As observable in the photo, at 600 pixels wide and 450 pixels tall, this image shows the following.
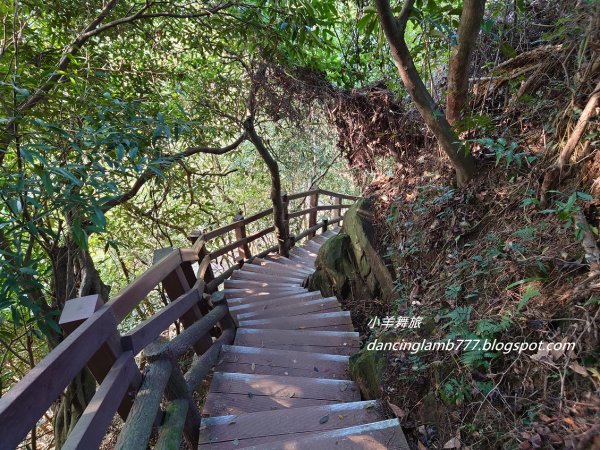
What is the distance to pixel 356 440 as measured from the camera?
76.5 inches

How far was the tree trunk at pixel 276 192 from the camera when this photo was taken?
5941 mm

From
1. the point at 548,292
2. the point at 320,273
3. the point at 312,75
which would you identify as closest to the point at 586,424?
the point at 548,292

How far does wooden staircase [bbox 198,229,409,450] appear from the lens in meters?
2.03

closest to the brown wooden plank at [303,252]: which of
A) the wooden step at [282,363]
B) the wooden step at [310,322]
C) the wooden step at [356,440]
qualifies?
Answer: the wooden step at [310,322]

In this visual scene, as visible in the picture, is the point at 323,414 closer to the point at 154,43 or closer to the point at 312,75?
the point at 154,43

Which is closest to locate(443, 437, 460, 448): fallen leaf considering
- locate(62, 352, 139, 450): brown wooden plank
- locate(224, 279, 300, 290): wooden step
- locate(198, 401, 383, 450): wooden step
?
locate(198, 401, 383, 450): wooden step

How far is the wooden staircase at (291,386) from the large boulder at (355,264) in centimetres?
33

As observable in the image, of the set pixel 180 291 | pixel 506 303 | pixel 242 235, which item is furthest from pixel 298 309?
pixel 506 303

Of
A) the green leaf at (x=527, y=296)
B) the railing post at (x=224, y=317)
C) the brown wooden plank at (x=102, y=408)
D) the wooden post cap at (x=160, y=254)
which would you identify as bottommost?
the railing post at (x=224, y=317)

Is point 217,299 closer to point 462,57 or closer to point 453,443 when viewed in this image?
point 453,443

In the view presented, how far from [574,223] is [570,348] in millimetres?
779

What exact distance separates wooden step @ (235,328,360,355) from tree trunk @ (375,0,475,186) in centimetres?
192

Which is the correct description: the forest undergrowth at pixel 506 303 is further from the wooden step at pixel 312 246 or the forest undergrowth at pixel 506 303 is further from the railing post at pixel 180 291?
the wooden step at pixel 312 246

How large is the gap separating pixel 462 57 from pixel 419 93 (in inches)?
18.2
